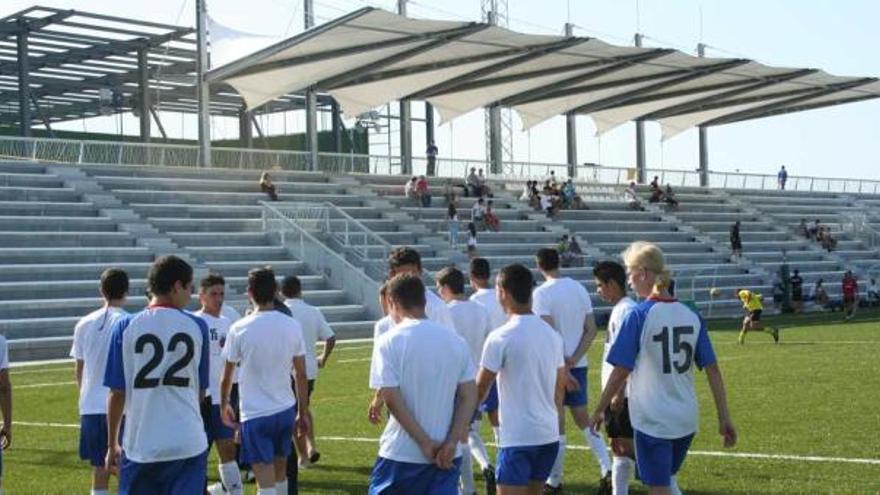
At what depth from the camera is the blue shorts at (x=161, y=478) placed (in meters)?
6.59

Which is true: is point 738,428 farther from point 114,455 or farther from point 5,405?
point 114,455

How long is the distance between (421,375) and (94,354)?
354 cm

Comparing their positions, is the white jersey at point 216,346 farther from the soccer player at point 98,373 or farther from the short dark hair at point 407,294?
the short dark hair at point 407,294

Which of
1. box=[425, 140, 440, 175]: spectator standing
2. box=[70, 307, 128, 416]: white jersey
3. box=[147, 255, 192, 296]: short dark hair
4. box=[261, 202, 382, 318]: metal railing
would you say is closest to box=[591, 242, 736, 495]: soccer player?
box=[147, 255, 192, 296]: short dark hair

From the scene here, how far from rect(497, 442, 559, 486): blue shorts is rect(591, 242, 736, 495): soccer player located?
47cm

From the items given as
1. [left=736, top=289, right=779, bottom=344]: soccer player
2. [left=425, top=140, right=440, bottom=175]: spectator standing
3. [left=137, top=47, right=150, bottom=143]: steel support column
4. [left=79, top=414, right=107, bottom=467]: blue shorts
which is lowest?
[left=736, top=289, right=779, bottom=344]: soccer player

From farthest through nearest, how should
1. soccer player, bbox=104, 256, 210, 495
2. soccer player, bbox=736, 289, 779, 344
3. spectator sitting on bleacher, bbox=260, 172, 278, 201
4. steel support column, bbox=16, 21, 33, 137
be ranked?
steel support column, bbox=16, 21, 33, 137
spectator sitting on bleacher, bbox=260, 172, 278, 201
soccer player, bbox=736, 289, 779, 344
soccer player, bbox=104, 256, 210, 495

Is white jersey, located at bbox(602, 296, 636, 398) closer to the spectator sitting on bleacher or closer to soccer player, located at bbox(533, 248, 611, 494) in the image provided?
soccer player, located at bbox(533, 248, 611, 494)

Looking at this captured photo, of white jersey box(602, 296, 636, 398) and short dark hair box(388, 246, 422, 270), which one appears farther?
short dark hair box(388, 246, 422, 270)

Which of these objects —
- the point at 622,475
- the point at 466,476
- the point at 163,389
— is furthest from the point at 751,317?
the point at 163,389

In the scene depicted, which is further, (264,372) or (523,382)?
(264,372)

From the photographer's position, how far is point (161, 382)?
21.8 ft

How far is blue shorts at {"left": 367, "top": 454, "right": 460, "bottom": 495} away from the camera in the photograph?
6.07m

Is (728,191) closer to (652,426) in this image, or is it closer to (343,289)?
(343,289)
